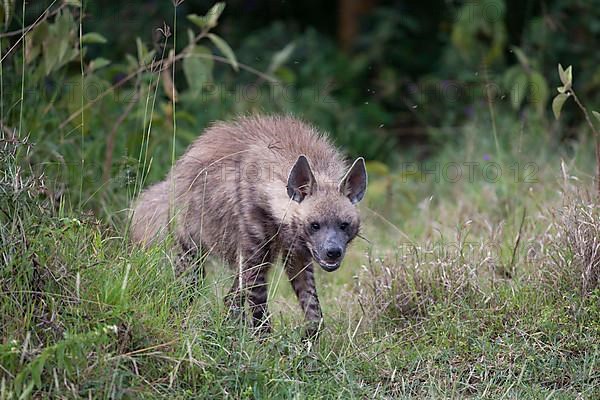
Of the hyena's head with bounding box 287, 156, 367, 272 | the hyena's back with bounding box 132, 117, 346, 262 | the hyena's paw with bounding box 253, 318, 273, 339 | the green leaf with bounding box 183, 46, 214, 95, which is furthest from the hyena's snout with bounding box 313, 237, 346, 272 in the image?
the green leaf with bounding box 183, 46, 214, 95

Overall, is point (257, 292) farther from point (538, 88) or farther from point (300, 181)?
point (538, 88)

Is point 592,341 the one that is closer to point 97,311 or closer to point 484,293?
point 484,293

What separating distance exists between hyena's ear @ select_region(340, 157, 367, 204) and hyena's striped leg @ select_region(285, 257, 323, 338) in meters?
0.44

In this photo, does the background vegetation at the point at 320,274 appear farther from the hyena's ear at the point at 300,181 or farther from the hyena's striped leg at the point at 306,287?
the hyena's ear at the point at 300,181

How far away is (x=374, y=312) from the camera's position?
5.01 m

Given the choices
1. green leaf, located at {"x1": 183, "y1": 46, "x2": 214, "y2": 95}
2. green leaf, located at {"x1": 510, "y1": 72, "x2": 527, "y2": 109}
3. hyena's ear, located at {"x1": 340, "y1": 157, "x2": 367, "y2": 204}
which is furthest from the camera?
green leaf, located at {"x1": 510, "y1": 72, "x2": 527, "y2": 109}

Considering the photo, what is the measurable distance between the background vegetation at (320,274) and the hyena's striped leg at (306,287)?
3.9 inches

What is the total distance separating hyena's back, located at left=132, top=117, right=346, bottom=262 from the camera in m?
4.96

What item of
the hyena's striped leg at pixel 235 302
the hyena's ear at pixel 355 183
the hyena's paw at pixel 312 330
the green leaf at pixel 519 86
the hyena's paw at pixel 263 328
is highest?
the hyena's ear at pixel 355 183

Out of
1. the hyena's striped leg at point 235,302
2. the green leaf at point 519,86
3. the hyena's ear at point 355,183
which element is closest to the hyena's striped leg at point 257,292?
the hyena's striped leg at point 235,302

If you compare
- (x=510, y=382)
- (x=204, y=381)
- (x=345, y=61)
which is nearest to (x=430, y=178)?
(x=345, y=61)

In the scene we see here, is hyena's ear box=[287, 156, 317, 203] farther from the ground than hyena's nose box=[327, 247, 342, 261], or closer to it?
farther from the ground

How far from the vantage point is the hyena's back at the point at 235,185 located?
496 cm

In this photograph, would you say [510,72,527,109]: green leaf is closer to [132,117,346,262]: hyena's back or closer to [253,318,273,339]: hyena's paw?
[132,117,346,262]: hyena's back
